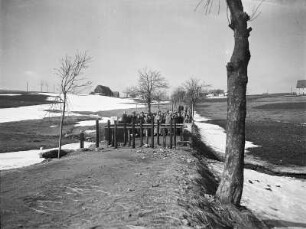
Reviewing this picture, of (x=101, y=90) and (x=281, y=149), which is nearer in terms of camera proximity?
(x=281, y=149)

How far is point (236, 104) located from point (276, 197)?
188 inches

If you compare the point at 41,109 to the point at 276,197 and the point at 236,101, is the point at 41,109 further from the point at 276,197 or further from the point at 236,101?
the point at 236,101

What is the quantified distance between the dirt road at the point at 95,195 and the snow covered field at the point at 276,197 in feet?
7.86

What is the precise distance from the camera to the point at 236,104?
700cm

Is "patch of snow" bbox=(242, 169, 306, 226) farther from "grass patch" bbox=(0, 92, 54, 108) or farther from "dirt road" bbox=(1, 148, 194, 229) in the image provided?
"grass patch" bbox=(0, 92, 54, 108)

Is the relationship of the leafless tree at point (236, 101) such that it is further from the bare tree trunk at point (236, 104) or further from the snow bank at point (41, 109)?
the snow bank at point (41, 109)

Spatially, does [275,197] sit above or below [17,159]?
below

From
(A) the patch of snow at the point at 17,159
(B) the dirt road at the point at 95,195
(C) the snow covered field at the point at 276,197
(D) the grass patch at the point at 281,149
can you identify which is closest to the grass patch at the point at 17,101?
(A) the patch of snow at the point at 17,159

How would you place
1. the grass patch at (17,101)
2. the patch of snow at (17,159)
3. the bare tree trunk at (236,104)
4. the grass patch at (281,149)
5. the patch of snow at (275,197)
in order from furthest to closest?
the grass patch at (17,101) → the grass patch at (281,149) → the patch of snow at (17,159) → the patch of snow at (275,197) → the bare tree trunk at (236,104)

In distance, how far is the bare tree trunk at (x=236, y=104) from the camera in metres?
6.89

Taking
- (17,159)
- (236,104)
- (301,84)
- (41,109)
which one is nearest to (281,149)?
(236,104)

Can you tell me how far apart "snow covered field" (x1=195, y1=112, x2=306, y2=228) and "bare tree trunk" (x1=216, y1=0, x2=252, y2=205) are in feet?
5.42

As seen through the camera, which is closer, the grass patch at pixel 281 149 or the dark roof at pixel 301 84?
the grass patch at pixel 281 149

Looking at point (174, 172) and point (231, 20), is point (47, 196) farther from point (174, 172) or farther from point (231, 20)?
point (231, 20)
